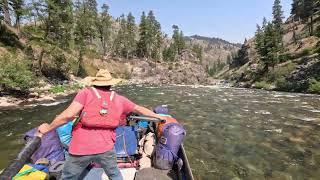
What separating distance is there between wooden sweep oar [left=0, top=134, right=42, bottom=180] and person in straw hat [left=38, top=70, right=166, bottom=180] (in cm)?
72

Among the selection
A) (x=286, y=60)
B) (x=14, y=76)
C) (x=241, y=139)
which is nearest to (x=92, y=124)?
(x=241, y=139)

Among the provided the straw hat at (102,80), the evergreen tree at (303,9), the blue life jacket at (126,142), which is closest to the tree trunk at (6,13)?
the blue life jacket at (126,142)

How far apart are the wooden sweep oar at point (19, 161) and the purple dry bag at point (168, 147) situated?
3618mm

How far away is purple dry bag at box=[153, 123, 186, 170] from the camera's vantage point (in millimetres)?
8953

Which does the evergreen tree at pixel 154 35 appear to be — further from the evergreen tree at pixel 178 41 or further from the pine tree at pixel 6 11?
the pine tree at pixel 6 11

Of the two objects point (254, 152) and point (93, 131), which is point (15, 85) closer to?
point (254, 152)

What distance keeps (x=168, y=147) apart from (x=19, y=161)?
4.24m

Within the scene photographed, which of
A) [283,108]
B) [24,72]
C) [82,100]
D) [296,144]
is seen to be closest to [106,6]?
[24,72]

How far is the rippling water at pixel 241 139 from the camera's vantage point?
1224 centimetres

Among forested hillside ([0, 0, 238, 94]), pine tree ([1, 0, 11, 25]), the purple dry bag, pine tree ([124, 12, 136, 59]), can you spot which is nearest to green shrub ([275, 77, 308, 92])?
forested hillside ([0, 0, 238, 94])

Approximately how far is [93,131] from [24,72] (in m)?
28.7

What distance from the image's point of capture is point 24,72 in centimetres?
3170

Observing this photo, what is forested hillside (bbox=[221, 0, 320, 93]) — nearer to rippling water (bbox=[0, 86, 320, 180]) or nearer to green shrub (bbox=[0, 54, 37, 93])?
rippling water (bbox=[0, 86, 320, 180])

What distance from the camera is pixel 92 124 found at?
551 cm
